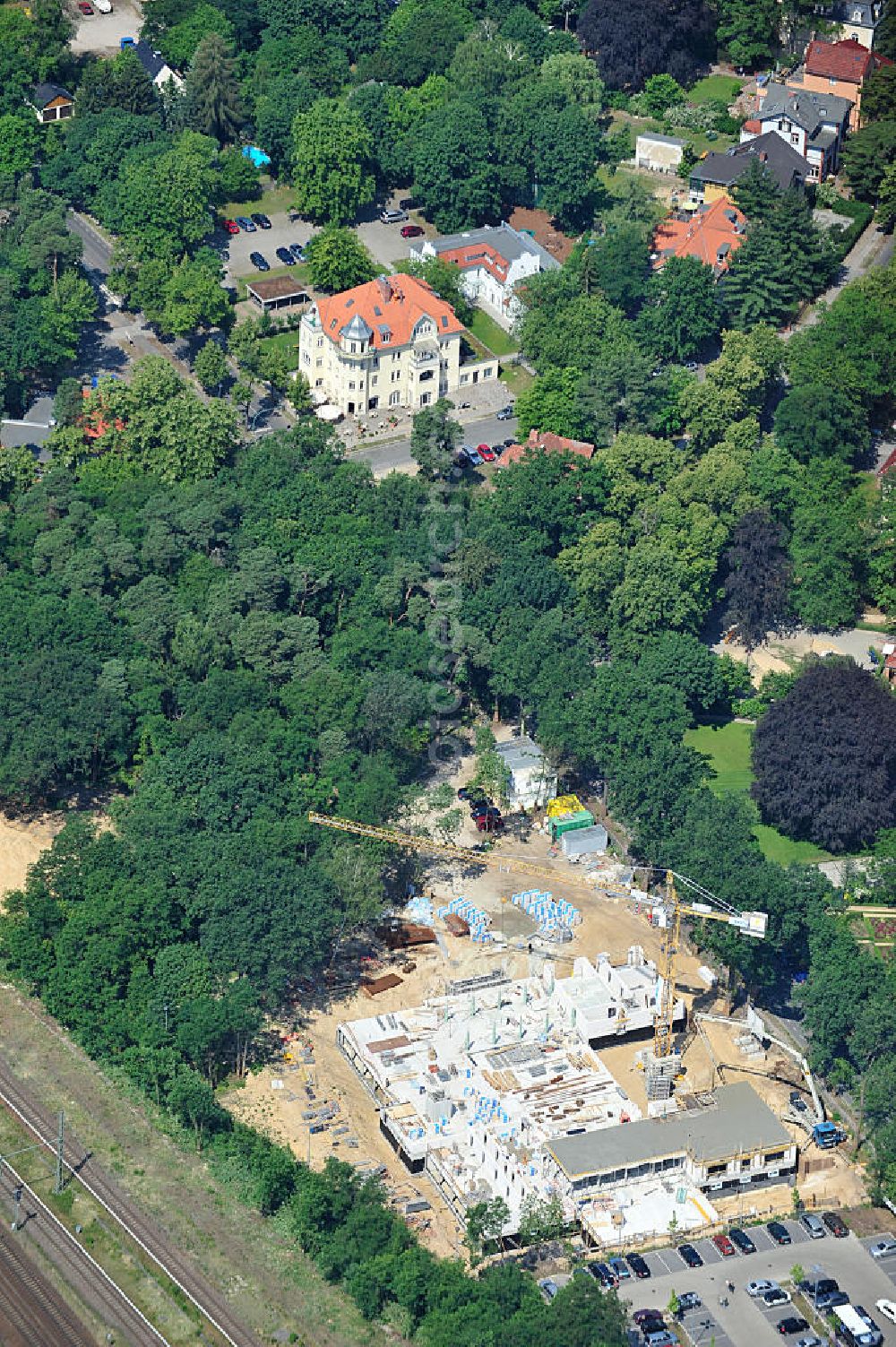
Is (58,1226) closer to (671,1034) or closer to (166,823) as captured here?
(166,823)

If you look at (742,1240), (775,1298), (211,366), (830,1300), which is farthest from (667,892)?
(211,366)

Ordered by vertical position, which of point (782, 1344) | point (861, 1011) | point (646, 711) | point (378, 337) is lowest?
point (782, 1344)

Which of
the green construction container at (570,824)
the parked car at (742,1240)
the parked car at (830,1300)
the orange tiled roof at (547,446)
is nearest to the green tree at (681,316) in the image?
the orange tiled roof at (547,446)

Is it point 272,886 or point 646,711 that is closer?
point 272,886

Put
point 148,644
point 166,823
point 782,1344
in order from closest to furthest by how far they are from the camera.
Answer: point 782,1344, point 166,823, point 148,644

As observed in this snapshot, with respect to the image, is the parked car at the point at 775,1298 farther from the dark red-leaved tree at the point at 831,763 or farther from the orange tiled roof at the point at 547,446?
the orange tiled roof at the point at 547,446

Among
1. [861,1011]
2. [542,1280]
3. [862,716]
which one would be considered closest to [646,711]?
[862,716]
